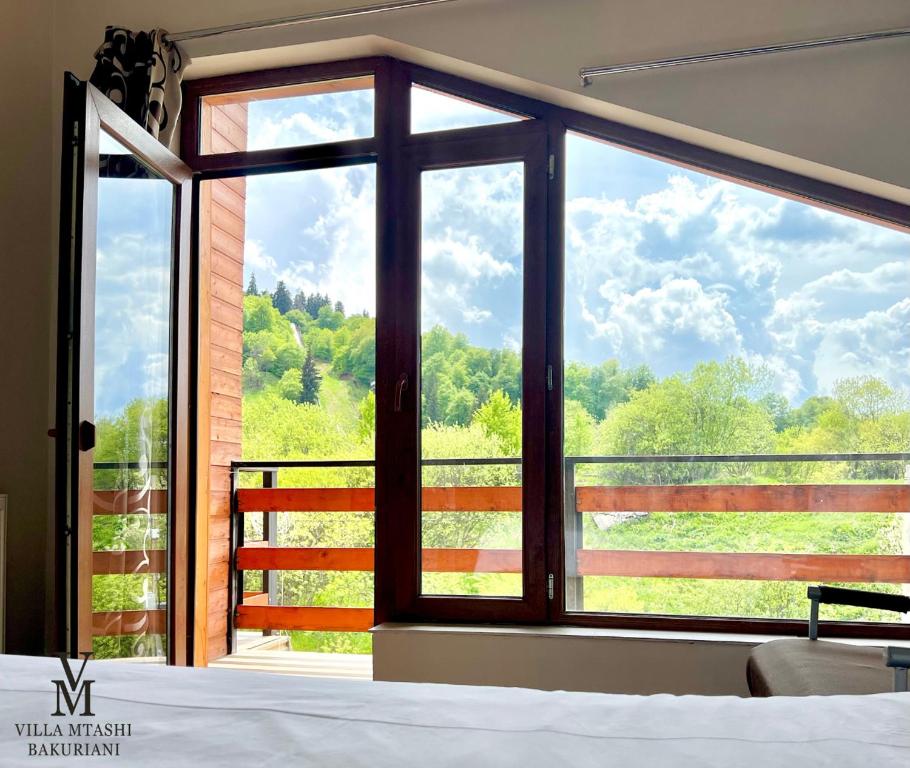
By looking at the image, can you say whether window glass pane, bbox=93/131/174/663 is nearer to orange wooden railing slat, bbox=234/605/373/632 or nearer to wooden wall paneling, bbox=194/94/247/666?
wooden wall paneling, bbox=194/94/247/666

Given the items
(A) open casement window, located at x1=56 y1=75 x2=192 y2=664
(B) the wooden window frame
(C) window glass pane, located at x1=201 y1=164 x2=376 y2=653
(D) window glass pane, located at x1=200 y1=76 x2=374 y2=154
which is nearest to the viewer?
(A) open casement window, located at x1=56 y1=75 x2=192 y2=664

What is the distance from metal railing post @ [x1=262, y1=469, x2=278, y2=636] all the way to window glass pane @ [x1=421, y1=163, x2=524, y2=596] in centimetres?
206

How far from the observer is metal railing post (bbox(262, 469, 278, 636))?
199 inches

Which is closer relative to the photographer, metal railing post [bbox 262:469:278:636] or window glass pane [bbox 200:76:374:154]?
window glass pane [bbox 200:76:374:154]

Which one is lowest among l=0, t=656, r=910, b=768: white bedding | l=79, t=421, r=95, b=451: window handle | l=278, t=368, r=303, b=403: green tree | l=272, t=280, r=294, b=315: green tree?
l=0, t=656, r=910, b=768: white bedding

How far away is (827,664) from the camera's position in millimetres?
2162

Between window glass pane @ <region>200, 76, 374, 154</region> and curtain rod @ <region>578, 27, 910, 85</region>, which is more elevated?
window glass pane @ <region>200, 76, 374, 154</region>

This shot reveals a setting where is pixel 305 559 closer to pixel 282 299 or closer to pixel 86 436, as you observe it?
pixel 282 299

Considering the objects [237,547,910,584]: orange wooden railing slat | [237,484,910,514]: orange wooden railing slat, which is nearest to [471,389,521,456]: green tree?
[237,484,910,514]: orange wooden railing slat

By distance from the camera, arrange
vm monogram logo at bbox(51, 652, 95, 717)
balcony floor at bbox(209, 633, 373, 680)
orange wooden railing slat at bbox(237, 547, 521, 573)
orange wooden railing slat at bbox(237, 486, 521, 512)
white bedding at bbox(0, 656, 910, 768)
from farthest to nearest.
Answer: orange wooden railing slat at bbox(237, 486, 521, 512) → orange wooden railing slat at bbox(237, 547, 521, 573) → balcony floor at bbox(209, 633, 373, 680) → vm monogram logo at bbox(51, 652, 95, 717) → white bedding at bbox(0, 656, 910, 768)

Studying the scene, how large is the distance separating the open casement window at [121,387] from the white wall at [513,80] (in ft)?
1.72

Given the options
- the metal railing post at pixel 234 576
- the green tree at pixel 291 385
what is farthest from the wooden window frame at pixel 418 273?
the green tree at pixel 291 385

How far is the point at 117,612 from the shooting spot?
2984 millimetres

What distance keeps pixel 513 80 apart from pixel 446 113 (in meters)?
0.30
